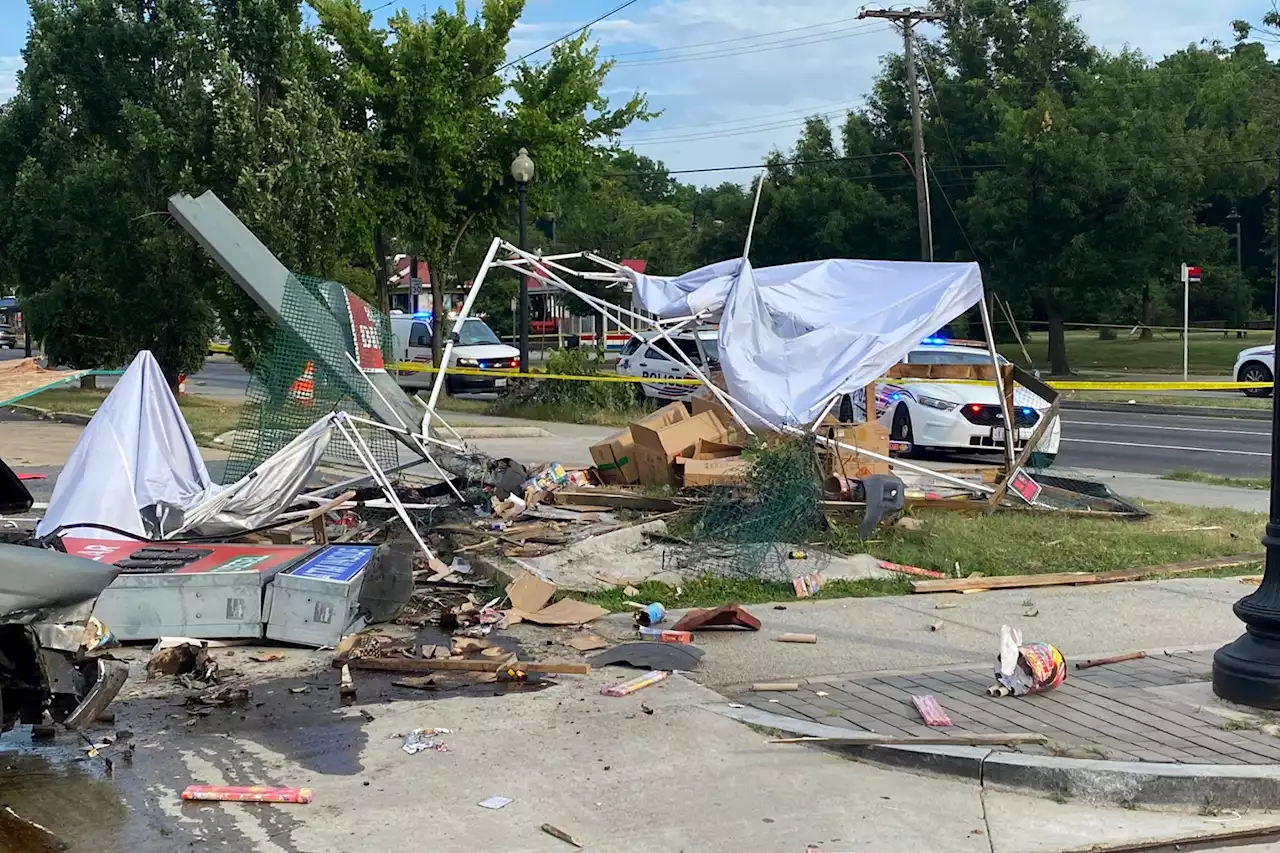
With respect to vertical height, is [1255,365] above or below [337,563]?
above

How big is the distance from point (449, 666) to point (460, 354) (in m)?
23.6

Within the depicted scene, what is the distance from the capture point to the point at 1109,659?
23.1ft

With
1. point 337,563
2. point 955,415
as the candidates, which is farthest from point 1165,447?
point 337,563

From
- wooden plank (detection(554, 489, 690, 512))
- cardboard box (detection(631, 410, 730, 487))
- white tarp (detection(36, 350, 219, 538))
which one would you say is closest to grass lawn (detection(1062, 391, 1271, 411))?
cardboard box (detection(631, 410, 730, 487))

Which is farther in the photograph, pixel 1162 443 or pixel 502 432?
pixel 1162 443

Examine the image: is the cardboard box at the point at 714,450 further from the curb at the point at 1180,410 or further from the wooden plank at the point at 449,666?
the curb at the point at 1180,410

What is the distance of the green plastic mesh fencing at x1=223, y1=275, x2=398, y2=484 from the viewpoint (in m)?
10.4

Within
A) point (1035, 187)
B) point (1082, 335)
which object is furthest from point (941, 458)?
point (1082, 335)

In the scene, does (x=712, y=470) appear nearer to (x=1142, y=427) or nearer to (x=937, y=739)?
(x=937, y=739)

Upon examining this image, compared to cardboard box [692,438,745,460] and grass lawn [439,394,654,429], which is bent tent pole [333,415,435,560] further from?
grass lawn [439,394,654,429]

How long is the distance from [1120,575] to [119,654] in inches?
258

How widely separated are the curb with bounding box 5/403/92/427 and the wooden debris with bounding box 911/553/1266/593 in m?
16.9

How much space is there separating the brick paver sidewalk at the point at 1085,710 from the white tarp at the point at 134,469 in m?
4.60

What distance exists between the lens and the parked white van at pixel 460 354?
2900cm
